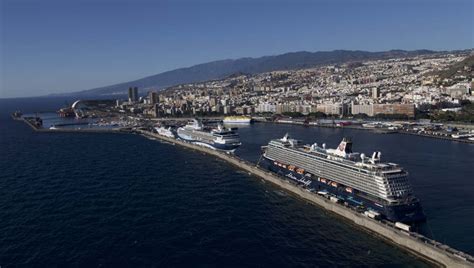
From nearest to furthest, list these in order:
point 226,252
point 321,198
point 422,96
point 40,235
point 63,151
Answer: point 226,252 → point 40,235 → point 321,198 → point 63,151 → point 422,96

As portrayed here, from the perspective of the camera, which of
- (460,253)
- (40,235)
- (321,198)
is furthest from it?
(321,198)

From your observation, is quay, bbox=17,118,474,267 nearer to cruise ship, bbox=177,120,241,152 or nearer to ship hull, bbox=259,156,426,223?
ship hull, bbox=259,156,426,223

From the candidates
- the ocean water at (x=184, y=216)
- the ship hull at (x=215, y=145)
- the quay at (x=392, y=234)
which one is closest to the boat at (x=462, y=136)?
the ocean water at (x=184, y=216)

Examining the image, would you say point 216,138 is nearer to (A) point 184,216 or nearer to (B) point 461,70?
(A) point 184,216

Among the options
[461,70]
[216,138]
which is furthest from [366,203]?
[461,70]

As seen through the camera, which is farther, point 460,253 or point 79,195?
point 79,195

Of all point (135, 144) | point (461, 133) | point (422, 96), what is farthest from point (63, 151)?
point (422, 96)

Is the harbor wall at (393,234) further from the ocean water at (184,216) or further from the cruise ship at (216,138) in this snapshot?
the cruise ship at (216,138)

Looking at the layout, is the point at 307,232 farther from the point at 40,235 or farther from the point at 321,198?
the point at 40,235
